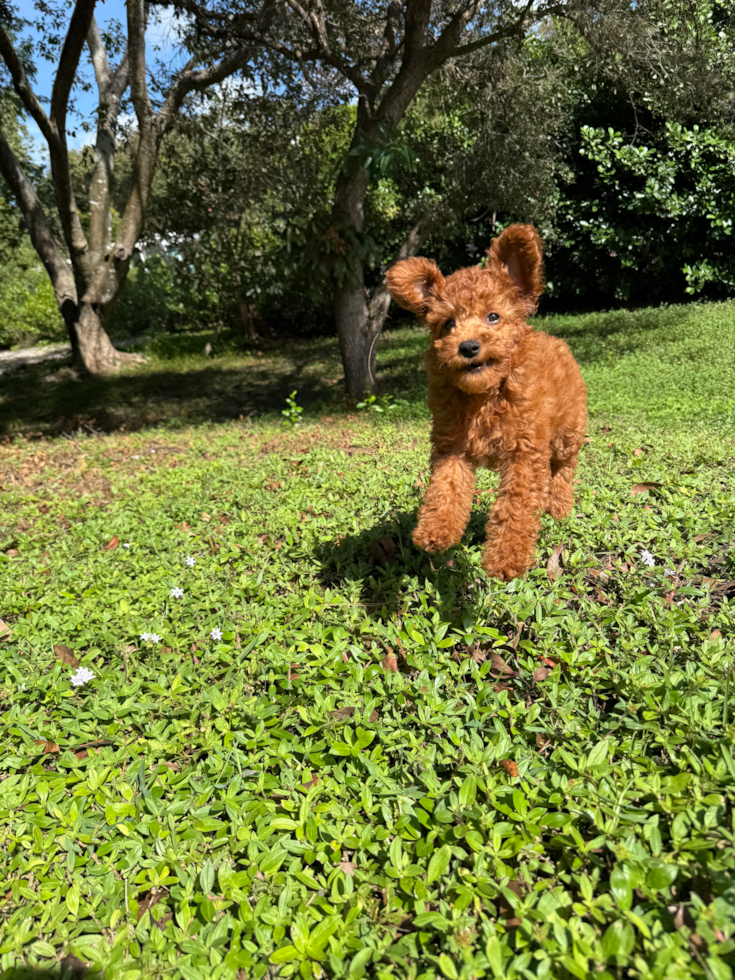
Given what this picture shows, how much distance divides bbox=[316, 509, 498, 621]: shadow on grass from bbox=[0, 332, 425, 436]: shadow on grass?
17.4ft

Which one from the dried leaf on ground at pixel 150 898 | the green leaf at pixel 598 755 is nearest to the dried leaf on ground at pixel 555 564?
the green leaf at pixel 598 755

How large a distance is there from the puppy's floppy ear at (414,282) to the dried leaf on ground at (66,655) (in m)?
2.32

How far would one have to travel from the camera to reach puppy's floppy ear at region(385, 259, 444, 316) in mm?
2279

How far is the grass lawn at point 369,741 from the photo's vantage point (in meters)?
1.62

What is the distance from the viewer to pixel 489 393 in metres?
2.28

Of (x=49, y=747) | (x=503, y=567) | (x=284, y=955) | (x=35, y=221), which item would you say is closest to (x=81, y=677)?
(x=49, y=747)

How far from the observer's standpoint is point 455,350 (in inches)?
82.5

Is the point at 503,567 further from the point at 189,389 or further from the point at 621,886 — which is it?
the point at 189,389

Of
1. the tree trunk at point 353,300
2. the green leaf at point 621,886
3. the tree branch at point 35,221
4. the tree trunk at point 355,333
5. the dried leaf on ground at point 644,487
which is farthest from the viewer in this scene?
the tree branch at point 35,221

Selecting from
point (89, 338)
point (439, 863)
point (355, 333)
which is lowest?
point (439, 863)

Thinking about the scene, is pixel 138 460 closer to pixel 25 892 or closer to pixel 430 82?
pixel 25 892

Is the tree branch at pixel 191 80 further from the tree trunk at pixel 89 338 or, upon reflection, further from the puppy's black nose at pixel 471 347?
the puppy's black nose at pixel 471 347

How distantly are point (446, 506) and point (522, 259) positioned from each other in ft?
3.28

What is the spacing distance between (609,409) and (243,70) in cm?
694
